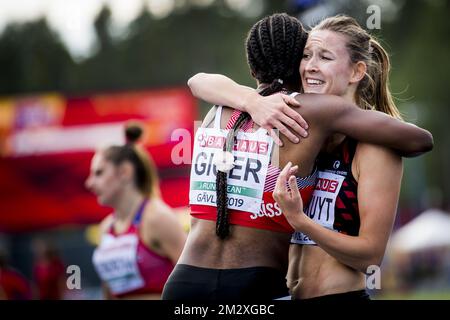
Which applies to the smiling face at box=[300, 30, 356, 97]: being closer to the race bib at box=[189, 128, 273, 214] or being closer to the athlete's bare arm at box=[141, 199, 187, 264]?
the race bib at box=[189, 128, 273, 214]

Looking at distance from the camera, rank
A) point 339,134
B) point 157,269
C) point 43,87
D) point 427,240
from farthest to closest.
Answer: point 43,87
point 427,240
point 157,269
point 339,134

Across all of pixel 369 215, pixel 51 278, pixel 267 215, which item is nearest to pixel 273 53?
pixel 267 215

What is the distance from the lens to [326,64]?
4.51 m

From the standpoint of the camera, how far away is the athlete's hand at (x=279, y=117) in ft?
13.9

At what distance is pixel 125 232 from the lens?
702 centimetres

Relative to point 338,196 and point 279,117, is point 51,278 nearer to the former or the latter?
point 338,196

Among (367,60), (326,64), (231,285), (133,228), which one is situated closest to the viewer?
(231,285)

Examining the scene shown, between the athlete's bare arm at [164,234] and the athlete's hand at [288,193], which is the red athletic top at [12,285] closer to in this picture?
the athlete's bare arm at [164,234]

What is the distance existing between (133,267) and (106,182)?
3.30ft

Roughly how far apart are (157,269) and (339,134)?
2722 millimetres
